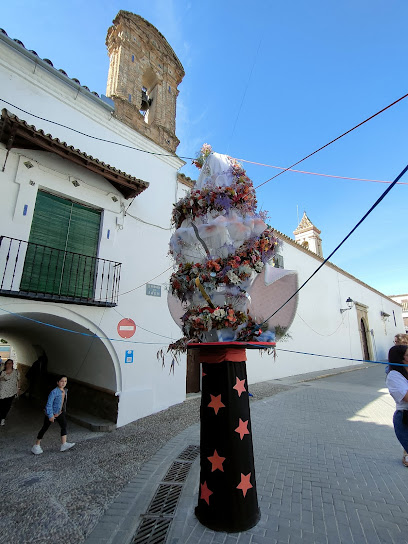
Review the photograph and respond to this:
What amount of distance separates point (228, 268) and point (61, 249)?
14.7ft

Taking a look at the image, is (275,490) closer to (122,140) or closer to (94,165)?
(94,165)

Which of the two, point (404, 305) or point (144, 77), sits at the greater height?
point (144, 77)

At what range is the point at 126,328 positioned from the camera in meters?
6.60

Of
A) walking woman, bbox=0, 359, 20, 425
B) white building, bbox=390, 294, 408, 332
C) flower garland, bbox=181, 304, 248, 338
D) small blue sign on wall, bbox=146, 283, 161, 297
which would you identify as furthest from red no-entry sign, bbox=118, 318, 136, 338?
white building, bbox=390, 294, 408, 332

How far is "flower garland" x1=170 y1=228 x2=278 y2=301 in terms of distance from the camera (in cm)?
292

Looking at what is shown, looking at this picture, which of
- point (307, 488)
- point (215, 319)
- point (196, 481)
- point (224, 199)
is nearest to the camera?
point (215, 319)

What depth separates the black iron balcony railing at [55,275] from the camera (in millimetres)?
5004

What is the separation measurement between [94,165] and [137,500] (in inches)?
Result: 238

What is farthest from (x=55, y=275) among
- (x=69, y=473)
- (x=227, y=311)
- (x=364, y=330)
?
(x=364, y=330)

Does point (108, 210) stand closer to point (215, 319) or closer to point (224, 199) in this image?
point (224, 199)

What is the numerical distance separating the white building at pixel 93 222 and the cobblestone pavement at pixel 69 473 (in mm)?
784

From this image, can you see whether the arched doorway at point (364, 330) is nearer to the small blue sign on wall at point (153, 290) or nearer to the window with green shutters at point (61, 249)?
the small blue sign on wall at point (153, 290)

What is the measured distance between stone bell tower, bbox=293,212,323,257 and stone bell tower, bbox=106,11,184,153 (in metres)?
14.2

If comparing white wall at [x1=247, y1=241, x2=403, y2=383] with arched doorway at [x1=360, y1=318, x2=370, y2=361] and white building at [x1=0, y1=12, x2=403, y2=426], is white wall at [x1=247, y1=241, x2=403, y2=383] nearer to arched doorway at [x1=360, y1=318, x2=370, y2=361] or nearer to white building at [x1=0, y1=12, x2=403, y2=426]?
arched doorway at [x1=360, y1=318, x2=370, y2=361]
